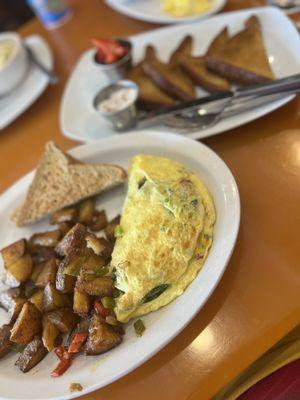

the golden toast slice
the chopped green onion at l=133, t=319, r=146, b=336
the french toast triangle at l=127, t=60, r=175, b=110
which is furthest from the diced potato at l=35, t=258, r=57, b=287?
the golden toast slice

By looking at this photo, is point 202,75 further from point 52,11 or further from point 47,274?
point 52,11

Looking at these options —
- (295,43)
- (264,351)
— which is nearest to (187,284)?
(264,351)

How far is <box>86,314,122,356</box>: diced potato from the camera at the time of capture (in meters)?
1.31

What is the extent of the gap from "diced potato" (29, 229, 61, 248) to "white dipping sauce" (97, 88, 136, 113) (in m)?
0.66

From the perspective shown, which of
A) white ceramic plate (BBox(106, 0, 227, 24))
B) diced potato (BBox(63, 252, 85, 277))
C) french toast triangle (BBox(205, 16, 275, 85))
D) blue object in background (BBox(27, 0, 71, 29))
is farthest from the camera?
blue object in background (BBox(27, 0, 71, 29))

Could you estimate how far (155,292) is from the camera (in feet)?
4.49

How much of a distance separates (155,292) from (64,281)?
325mm

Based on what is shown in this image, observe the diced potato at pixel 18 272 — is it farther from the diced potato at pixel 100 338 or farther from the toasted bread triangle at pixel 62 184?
the diced potato at pixel 100 338

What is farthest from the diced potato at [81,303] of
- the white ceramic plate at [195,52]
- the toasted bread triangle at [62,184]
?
the white ceramic plate at [195,52]

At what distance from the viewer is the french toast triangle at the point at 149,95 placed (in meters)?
2.07

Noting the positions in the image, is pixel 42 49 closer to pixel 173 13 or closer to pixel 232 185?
pixel 173 13

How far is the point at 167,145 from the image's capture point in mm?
1814

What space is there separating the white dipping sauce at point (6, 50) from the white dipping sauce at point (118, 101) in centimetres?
88

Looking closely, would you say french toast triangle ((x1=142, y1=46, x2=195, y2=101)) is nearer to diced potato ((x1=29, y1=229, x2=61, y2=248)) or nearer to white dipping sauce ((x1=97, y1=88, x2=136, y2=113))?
white dipping sauce ((x1=97, y1=88, x2=136, y2=113))
